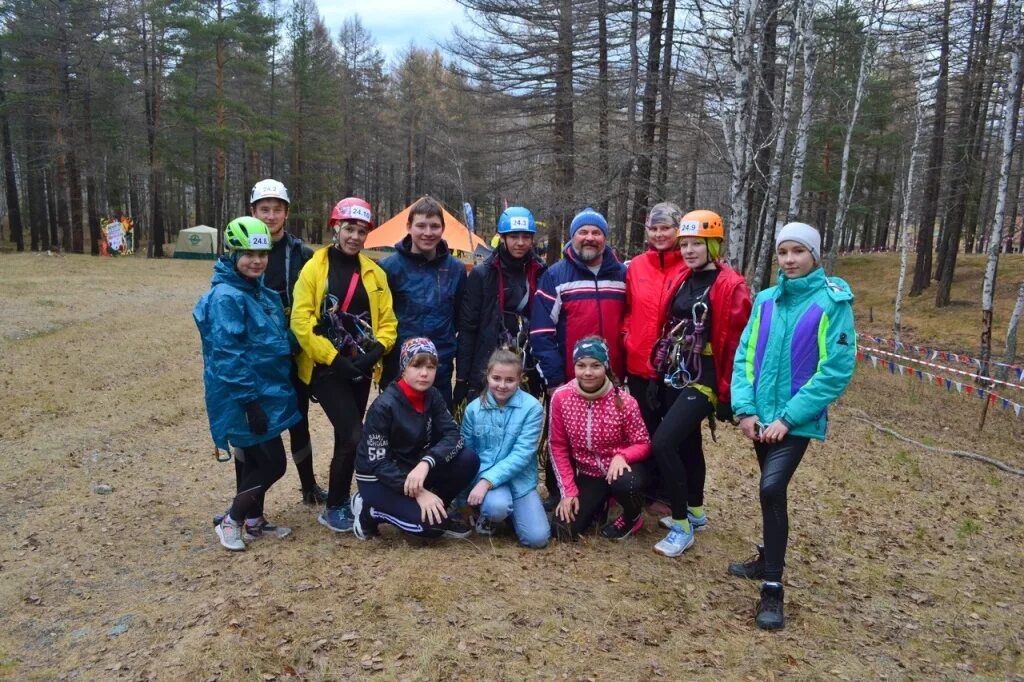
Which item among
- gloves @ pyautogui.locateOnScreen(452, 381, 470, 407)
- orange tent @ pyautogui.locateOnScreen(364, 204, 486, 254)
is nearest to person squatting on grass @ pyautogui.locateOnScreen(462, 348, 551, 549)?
gloves @ pyautogui.locateOnScreen(452, 381, 470, 407)

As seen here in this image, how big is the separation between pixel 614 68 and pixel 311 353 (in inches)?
623

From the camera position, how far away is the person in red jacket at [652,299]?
4.25 metres

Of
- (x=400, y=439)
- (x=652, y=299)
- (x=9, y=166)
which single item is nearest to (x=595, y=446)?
(x=652, y=299)

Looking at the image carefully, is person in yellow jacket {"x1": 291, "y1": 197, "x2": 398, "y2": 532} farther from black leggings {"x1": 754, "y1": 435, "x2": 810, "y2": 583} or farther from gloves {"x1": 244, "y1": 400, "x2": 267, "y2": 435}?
black leggings {"x1": 754, "y1": 435, "x2": 810, "y2": 583}

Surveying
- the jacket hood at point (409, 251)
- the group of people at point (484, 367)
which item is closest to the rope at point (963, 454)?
the group of people at point (484, 367)

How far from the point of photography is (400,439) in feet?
13.9

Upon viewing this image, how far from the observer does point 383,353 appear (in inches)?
179

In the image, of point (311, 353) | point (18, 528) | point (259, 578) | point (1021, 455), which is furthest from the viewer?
point (1021, 455)

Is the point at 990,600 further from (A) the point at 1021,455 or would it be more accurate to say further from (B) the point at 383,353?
(A) the point at 1021,455

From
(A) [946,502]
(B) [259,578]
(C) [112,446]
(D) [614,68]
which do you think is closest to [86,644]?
(B) [259,578]

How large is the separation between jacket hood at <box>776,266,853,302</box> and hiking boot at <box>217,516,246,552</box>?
3836mm

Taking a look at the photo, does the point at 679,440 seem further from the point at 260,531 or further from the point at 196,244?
the point at 196,244

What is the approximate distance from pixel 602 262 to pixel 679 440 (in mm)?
1303

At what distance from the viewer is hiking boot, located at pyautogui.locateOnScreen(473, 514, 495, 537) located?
4.50 meters
